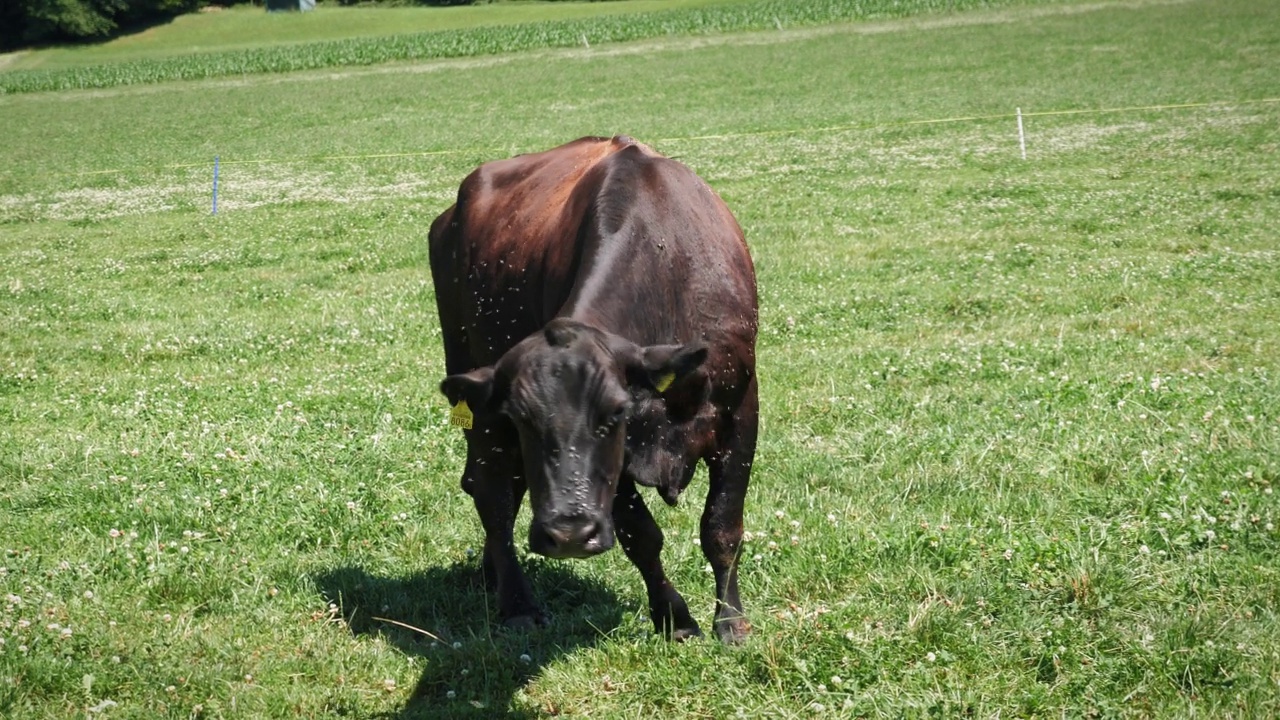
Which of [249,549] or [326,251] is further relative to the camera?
[326,251]

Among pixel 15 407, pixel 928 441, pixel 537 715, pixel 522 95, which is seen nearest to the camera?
pixel 537 715

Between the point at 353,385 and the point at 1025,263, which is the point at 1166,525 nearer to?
the point at 353,385

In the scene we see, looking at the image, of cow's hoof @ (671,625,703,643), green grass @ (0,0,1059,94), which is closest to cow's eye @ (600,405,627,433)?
cow's hoof @ (671,625,703,643)

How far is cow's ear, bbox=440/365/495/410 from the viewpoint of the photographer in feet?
17.5

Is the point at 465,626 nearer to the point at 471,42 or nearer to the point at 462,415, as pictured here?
the point at 462,415

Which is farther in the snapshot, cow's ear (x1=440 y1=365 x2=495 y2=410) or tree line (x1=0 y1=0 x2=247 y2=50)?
tree line (x1=0 y1=0 x2=247 y2=50)

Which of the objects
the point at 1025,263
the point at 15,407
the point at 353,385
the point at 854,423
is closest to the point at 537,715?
the point at 854,423

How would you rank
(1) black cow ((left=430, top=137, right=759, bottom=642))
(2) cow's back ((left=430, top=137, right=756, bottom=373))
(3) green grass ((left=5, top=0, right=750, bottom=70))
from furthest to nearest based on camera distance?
(3) green grass ((left=5, top=0, right=750, bottom=70)) < (2) cow's back ((left=430, top=137, right=756, bottom=373)) < (1) black cow ((left=430, top=137, right=759, bottom=642))

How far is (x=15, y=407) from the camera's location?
36.2 feet

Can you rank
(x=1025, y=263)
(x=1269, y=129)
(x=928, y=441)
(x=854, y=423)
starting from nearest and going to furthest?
(x=928, y=441) → (x=854, y=423) → (x=1025, y=263) → (x=1269, y=129)

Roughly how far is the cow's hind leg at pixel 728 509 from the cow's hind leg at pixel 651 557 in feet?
0.65

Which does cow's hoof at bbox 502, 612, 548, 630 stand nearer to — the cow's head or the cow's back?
the cow's back

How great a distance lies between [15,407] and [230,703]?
253 inches

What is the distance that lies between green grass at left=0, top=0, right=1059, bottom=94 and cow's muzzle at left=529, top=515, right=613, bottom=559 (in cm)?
6870
